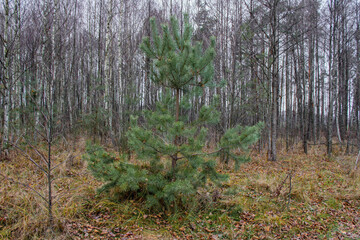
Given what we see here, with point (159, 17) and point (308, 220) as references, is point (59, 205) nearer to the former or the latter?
point (308, 220)

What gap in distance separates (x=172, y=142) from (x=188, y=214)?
1.14 m

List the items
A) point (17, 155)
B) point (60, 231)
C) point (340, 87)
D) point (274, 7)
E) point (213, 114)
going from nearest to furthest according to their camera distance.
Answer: point (60, 231) → point (213, 114) → point (17, 155) → point (274, 7) → point (340, 87)

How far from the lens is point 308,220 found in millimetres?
3623

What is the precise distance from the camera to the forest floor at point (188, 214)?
275 cm

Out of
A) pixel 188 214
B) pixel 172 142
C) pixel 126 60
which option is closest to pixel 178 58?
pixel 172 142

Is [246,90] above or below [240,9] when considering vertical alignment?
below

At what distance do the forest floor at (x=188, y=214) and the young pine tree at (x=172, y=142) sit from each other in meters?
0.35

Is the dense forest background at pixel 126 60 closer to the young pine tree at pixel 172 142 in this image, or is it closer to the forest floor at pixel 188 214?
the young pine tree at pixel 172 142

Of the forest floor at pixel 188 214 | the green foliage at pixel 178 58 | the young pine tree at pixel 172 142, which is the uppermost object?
the green foliage at pixel 178 58

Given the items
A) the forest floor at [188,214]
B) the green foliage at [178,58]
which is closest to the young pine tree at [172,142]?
the green foliage at [178,58]

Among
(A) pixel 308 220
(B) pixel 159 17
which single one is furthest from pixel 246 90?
(A) pixel 308 220

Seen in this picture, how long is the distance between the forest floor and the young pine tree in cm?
35

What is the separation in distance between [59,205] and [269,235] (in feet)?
9.95

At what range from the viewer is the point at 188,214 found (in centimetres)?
338
